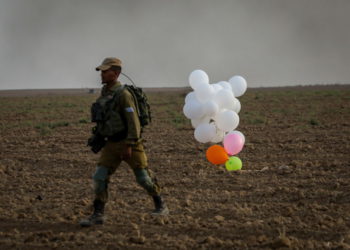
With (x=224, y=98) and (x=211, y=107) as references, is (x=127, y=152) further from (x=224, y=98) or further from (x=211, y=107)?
(x=224, y=98)

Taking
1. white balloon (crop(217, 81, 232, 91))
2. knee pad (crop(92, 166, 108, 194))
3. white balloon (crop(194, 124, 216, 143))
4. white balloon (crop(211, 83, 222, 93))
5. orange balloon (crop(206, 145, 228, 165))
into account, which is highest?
white balloon (crop(217, 81, 232, 91))

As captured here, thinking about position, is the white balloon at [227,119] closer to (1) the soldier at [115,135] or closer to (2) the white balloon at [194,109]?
(2) the white balloon at [194,109]

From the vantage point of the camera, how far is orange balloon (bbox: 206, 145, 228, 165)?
32.2 feet

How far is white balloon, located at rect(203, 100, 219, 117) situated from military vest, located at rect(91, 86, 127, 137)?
3716 millimetres

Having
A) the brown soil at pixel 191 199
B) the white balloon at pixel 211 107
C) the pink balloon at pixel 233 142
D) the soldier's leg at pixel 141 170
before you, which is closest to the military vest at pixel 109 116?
the soldier's leg at pixel 141 170

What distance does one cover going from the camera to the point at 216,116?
979 centimetres

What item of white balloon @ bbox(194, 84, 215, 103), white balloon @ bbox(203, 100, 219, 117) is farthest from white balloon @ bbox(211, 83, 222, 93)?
white balloon @ bbox(203, 100, 219, 117)

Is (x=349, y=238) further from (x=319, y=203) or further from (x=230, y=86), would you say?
(x=230, y=86)

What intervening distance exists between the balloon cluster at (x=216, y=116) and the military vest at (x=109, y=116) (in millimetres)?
3759

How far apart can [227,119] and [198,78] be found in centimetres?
95

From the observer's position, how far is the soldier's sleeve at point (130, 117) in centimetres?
599

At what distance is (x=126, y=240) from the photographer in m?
5.77

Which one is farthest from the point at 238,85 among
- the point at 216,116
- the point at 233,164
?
the point at 233,164

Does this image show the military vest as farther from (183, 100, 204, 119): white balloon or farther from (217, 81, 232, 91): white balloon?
(217, 81, 232, 91): white balloon
